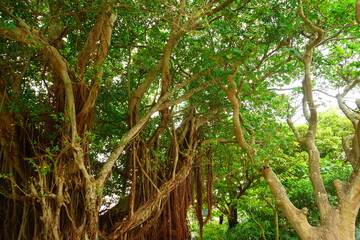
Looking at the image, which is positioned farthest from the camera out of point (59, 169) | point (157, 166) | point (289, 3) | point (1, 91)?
point (157, 166)

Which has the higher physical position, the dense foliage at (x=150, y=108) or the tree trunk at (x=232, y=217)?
the dense foliage at (x=150, y=108)

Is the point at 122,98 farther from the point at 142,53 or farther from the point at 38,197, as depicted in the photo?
the point at 38,197

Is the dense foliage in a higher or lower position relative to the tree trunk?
higher

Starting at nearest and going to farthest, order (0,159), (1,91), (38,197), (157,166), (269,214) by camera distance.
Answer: (38,197)
(1,91)
(0,159)
(157,166)
(269,214)

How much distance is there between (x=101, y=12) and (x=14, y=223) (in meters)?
2.83

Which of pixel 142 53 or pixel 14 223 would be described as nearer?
pixel 14 223

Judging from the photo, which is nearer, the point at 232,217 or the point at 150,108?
the point at 150,108

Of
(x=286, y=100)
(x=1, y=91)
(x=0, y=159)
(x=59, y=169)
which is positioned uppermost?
(x=286, y=100)

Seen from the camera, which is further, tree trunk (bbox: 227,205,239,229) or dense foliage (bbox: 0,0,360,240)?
tree trunk (bbox: 227,205,239,229)

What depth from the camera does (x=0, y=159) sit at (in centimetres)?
344

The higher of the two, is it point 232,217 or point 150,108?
point 150,108

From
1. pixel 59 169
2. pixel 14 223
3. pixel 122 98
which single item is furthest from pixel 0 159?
pixel 122 98

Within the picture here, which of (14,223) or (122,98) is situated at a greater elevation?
(122,98)

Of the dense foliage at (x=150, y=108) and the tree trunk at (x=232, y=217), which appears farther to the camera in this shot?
the tree trunk at (x=232, y=217)
